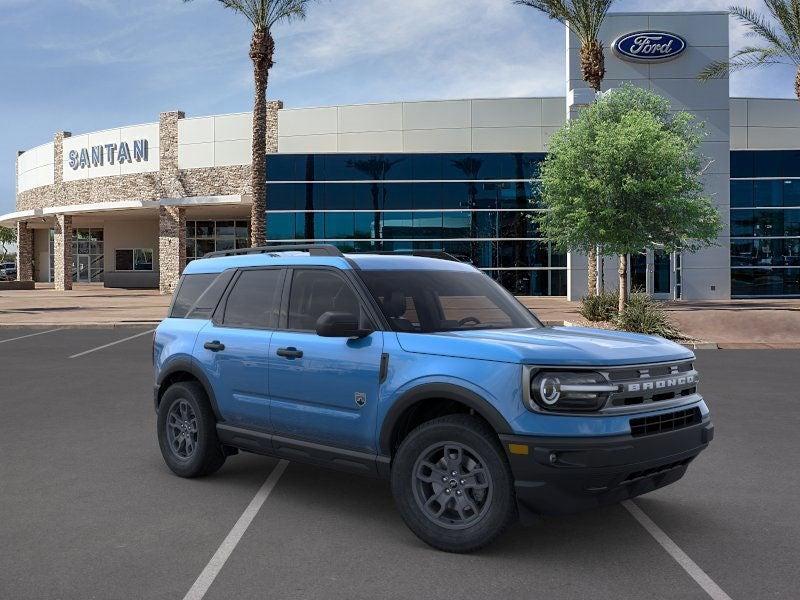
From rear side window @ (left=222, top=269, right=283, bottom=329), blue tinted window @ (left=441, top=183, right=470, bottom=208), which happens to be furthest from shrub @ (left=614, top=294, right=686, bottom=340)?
Result: blue tinted window @ (left=441, top=183, right=470, bottom=208)

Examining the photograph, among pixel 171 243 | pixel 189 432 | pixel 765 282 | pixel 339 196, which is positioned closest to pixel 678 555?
pixel 189 432

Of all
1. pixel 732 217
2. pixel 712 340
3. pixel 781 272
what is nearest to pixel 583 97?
pixel 732 217

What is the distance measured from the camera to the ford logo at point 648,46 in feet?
115

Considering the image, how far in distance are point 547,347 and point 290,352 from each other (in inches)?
74.9

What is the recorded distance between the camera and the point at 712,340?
61.5 feet

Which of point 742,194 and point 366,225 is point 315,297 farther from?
point 742,194

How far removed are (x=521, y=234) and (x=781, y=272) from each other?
486 inches

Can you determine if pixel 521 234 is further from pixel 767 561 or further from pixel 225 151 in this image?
pixel 767 561

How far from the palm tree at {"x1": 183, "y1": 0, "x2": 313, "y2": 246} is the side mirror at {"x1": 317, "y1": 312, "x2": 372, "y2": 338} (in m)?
23.7

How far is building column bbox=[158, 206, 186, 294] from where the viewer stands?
1741 inches

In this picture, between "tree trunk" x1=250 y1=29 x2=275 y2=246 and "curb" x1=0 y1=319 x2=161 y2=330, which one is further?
"tree trunk" x1=250 y1=29 x2=275 y2=246

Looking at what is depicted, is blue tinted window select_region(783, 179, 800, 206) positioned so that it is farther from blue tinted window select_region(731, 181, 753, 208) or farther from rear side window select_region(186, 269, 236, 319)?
rear side window select_region(186, 269, 236, 319)

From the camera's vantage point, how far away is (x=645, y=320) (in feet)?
62.8

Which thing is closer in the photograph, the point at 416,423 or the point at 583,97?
the point at 416,423
